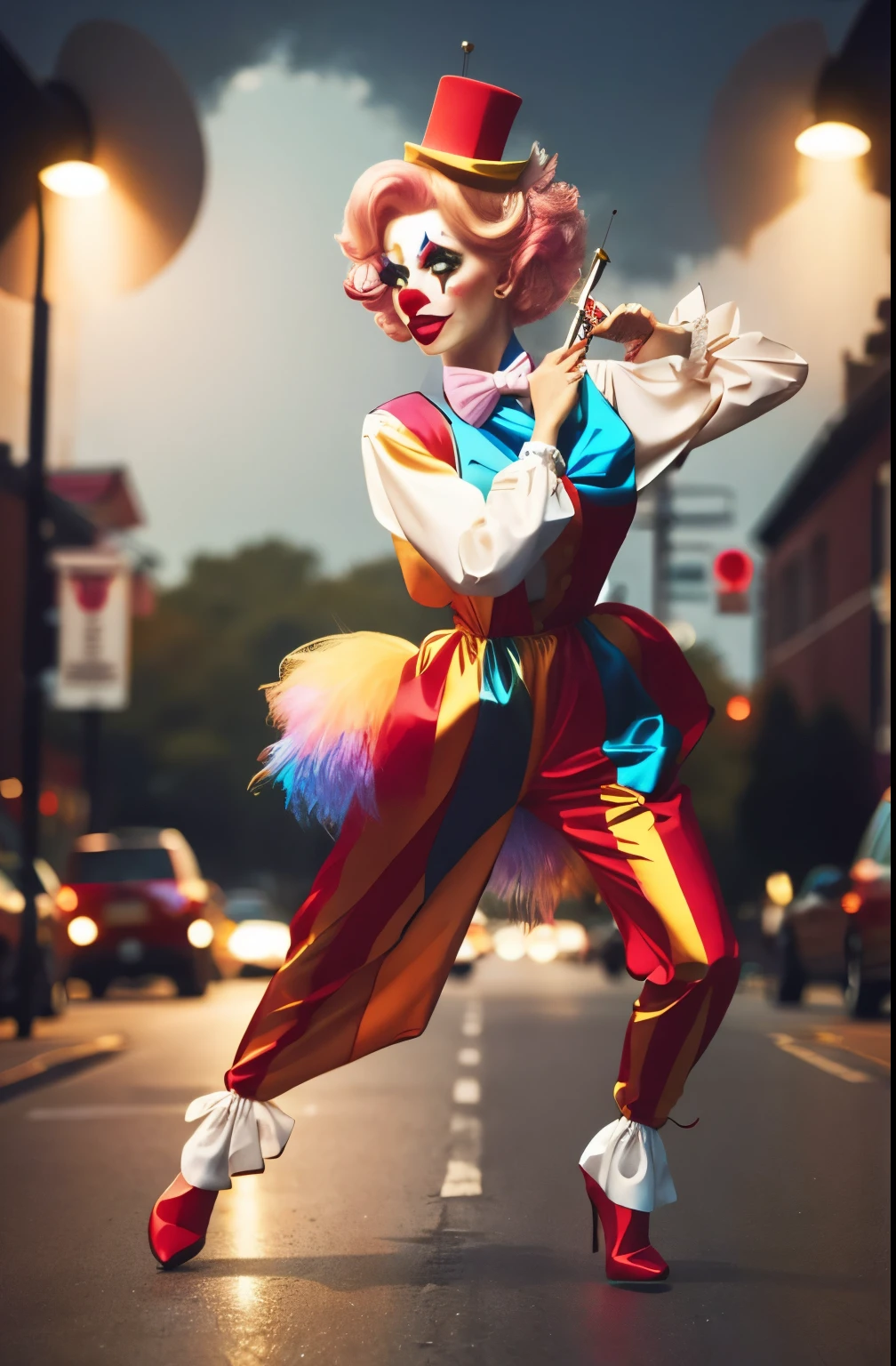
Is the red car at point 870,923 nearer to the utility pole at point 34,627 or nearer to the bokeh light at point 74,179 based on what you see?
the utility pole at point 34,627

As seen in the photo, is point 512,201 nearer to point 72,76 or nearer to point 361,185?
point 361,185

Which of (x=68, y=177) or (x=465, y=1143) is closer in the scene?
(x=465, y=1143)

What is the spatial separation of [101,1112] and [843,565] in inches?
1273

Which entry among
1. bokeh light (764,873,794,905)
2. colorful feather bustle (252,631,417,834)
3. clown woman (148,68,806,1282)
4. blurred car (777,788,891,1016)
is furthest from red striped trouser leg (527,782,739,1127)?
bokeh light (764,873,794,905)

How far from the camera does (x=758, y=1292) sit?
4.12 m

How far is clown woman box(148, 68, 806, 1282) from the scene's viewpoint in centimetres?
397

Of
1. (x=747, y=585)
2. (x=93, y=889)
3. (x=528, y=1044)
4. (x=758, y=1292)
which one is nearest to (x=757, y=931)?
(x=747, y=585)

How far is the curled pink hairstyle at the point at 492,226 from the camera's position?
4.25 metres

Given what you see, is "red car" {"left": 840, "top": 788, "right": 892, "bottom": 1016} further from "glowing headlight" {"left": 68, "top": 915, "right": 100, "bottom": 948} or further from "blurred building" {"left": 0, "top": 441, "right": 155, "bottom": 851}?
"blurred building" {"left": 0, "top": 441, "right": 155, "bottom": 851}

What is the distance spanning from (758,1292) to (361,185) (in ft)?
8.52

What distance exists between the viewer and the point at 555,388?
13.1 feet

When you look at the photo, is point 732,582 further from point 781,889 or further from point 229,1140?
point 229,1140

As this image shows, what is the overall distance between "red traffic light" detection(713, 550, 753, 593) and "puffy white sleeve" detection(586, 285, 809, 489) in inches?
606

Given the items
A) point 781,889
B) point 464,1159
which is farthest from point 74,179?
point 781,889
